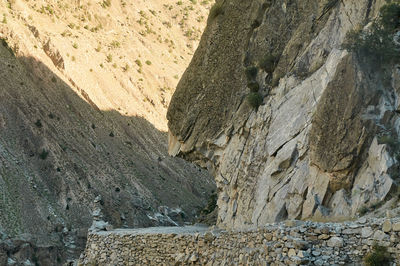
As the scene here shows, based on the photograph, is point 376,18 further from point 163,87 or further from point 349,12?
point 163,87

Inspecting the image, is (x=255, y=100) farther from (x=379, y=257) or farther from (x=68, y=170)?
→ (x=68, y=170)

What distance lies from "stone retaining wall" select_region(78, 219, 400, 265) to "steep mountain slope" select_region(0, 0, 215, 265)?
1910 cm

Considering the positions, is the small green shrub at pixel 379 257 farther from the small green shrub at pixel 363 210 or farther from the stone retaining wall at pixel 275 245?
the small green shrub at pixel 363 210

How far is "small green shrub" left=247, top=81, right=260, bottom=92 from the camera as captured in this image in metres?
22.0

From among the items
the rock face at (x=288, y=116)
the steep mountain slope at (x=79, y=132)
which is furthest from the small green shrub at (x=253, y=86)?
the steep mountain slope at (x=79, y=132)

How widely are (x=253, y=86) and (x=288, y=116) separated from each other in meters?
3.52

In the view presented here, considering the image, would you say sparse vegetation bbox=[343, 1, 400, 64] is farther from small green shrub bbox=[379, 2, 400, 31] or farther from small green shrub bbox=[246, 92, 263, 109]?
small green shrub bbox=[246, 92, 263, 109]

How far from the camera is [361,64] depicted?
15773 mm

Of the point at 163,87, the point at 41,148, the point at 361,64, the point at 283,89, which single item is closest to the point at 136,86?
the point at 163,87

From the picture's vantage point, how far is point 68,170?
4622 centimetres

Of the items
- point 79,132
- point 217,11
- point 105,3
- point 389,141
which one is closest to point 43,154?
point 79,132

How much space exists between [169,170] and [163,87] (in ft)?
55.0

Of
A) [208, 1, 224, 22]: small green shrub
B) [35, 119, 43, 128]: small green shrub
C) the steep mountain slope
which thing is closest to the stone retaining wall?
[208, 1, 224, 22]: small green shrub

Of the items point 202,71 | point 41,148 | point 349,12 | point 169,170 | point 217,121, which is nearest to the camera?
point 349,12
